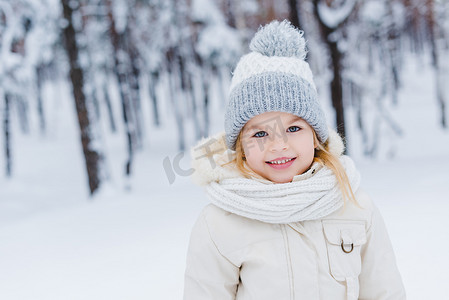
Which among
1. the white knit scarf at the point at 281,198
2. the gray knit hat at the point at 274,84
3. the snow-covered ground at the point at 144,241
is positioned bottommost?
the snow-covered ground at the point at 144,241

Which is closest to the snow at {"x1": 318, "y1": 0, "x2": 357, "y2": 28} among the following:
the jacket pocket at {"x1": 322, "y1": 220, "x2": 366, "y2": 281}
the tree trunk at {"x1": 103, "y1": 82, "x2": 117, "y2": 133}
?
the jacket pocket at {"x1": 322, "y1": 220, "x2": 366, "y2": 281}

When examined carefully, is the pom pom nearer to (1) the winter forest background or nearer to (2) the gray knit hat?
(2) the gray knit hat

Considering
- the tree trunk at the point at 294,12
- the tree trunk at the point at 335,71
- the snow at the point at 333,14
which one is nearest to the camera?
the tree trunk at the point at 294,12

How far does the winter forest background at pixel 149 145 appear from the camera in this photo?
4.35m

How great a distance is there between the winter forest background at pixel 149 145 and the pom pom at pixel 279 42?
0.68m

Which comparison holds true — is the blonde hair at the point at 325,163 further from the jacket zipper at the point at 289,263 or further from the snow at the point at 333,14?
the snow at the point at 333,14

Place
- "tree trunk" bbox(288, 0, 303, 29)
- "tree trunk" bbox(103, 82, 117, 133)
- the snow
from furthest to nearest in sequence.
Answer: "tree trunk" bbox(103, 82, 117, 133) → the snow → "tree trunk" bbox(288, 0, 303, 29)

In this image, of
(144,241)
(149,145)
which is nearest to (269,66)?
(144,241)

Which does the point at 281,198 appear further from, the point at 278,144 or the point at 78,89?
the point at 78,89

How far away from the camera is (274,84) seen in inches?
64.6

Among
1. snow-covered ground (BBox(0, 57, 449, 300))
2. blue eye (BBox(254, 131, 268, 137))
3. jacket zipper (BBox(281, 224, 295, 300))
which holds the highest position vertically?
blue eye (BBox(254, 131, 268, 137))

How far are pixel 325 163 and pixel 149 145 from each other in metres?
23.0

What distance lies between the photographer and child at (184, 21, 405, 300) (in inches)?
62.9

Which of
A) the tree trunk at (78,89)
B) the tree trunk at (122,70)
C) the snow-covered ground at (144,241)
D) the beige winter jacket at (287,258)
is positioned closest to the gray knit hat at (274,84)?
the beige winter jacket at (287,258)
